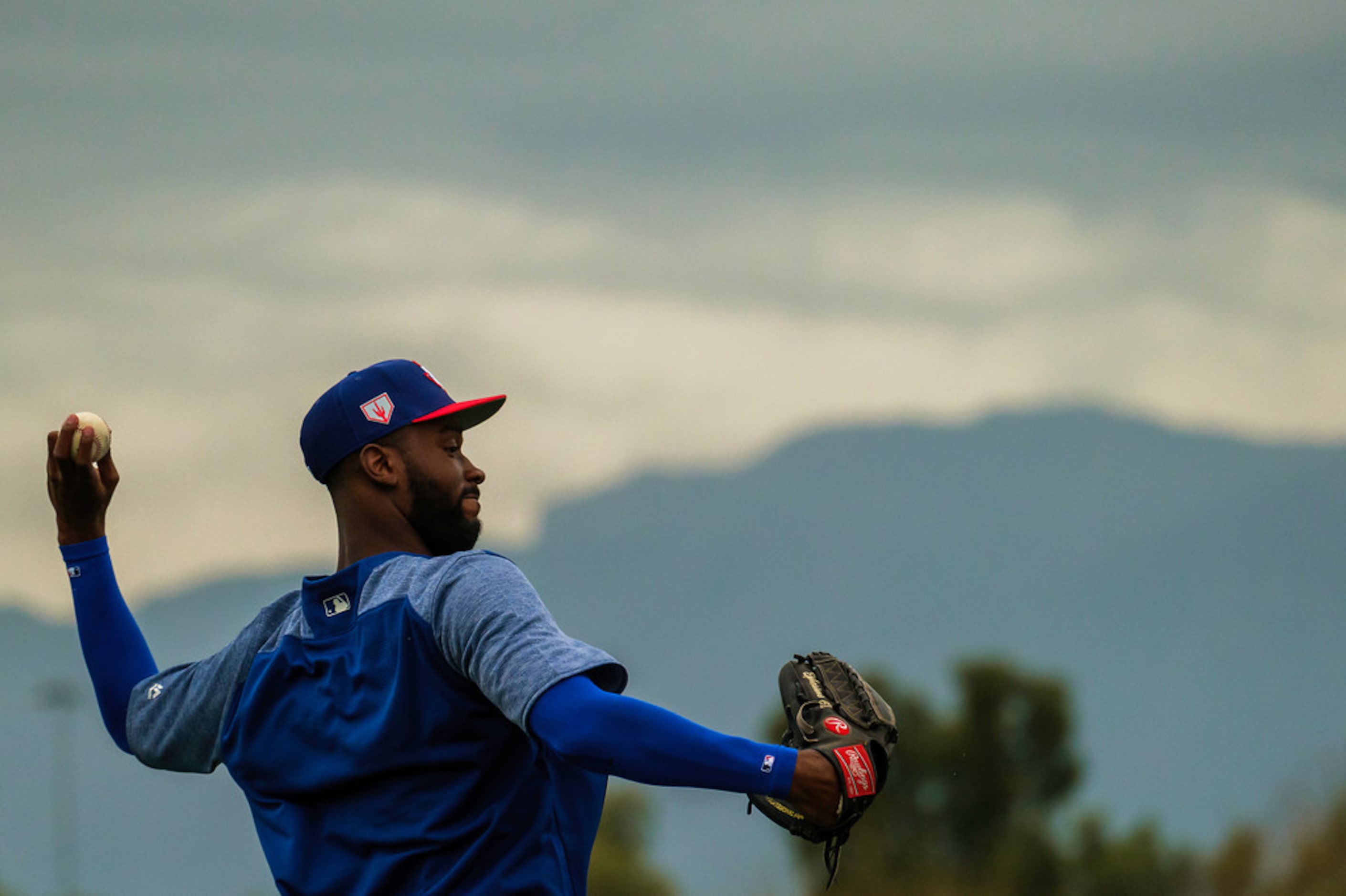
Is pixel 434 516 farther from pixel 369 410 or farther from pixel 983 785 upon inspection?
pixel 983 785

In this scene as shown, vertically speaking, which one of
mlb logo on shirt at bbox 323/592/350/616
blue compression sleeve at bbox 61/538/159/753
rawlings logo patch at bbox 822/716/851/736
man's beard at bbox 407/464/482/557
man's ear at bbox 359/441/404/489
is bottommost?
blue compression sleeve at bbox 61/538/159/753

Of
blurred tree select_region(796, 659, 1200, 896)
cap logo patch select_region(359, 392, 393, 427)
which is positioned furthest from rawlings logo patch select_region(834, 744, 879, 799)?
blurred tree select_region(796, 659, 1200, 896)

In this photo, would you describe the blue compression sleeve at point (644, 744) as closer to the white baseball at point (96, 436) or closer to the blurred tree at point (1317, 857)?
the white baseball at point (96, 436)

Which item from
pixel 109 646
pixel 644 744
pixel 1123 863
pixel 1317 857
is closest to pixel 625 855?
pixel 1123 863

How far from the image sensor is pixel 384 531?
13.9 feet

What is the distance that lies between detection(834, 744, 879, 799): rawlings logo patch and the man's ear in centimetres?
139

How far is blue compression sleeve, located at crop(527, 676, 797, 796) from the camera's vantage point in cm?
337

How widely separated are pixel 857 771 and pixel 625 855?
193 ft

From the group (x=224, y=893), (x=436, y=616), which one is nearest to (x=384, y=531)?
(x=436, y=616)

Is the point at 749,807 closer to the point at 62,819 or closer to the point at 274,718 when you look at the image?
the point at 274,718

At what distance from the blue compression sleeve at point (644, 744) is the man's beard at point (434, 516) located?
0.92 m

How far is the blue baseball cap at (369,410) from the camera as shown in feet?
14.1

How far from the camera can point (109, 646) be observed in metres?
4.52

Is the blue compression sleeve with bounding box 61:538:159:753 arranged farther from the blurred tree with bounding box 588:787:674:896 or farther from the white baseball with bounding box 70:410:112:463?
the blurred tree with bounding box 588:787:674:896
